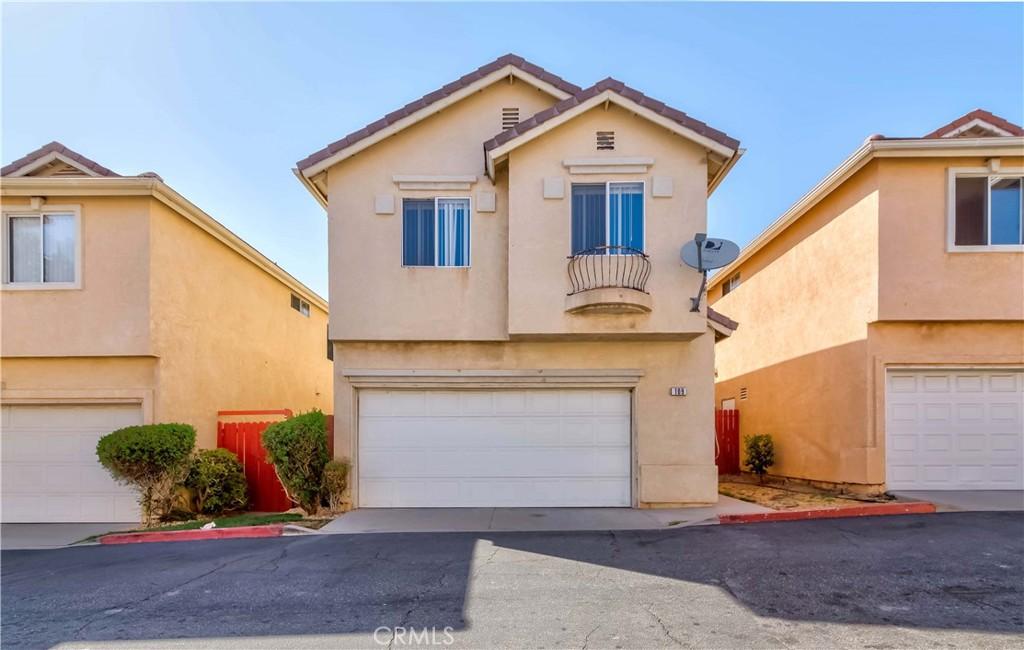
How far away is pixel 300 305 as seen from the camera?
54.1 feet

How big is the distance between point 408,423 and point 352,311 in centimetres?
217

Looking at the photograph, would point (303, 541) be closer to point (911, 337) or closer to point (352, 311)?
point (352, 311)

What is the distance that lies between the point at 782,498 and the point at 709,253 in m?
4.75

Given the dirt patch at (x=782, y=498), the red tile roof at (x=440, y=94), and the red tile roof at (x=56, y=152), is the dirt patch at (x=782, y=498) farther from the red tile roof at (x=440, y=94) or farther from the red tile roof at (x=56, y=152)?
the red tile roof at (x=56, y=152)

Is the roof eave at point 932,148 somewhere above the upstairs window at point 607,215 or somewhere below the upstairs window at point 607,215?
above

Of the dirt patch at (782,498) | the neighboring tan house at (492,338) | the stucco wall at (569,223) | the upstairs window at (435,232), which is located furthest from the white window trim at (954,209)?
the upstairs window at (435,232)

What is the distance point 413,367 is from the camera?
9.81 metres

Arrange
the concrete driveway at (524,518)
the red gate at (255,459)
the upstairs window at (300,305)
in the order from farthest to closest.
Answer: the upstairs window at (300,305), the red gate at (255,459), the concrete driveway at (524,518)

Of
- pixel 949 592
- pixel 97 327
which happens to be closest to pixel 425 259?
pixel 97 327

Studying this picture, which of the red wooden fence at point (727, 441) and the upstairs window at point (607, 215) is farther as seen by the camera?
the red wooden fence at point (727, 441)

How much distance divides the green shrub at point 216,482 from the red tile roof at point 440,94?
17.7 feet

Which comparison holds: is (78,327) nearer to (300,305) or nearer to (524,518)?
(300,305)

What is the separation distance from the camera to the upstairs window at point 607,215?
9.33 meters

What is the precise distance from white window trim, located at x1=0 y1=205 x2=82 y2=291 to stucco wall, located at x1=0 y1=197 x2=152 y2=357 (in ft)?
0.21
